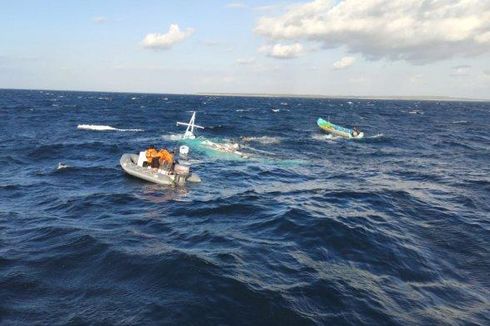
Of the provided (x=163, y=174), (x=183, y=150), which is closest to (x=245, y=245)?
(x=163, y=174)

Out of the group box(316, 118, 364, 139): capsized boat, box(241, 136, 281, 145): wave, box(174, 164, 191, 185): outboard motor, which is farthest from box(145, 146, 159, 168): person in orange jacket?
box(316, 118, 364, 139): capsized boat

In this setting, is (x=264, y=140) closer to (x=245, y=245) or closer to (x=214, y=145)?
(x=214, y=145)

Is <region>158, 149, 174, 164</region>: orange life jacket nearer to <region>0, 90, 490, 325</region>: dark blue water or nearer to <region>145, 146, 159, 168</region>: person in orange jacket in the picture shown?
<region>145, 146, 159, 168</region>: person in orange jacket

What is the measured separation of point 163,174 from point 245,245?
11.7 meters

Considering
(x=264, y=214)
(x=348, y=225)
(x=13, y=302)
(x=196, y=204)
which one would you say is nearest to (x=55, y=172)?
(x=196, y=204)

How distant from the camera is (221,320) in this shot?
11.8 metres

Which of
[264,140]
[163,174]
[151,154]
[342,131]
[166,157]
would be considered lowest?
[264,140]

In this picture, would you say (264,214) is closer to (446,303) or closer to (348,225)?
(348,225)

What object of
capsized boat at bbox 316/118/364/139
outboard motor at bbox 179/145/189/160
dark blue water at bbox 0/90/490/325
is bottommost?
dark blue water at bbox 0/90/490/325

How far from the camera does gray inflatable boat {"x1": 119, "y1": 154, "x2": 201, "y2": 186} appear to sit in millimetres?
27125

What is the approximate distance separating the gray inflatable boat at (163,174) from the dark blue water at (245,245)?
2.43 ft

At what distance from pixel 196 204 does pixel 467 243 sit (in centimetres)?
1415

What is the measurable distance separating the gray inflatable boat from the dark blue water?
742 millimetres

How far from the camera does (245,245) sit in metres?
17.5
